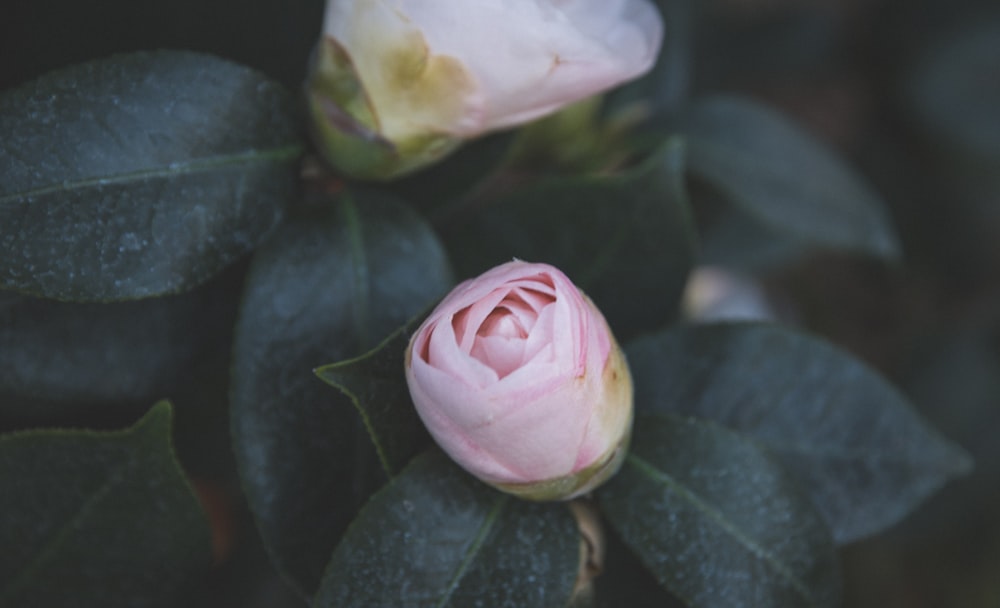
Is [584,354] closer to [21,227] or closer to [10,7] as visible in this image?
[21,227]

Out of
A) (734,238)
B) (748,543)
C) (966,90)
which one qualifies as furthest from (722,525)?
(966,90)

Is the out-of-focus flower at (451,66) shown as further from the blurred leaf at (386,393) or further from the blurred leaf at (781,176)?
the blurred leaf at (781,176)

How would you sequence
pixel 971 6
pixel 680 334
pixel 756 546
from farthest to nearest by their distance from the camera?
pixel 971 6 → pixel 680 334 → pixel 756 546

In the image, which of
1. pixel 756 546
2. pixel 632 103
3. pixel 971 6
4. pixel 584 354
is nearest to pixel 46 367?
pixel 584 354

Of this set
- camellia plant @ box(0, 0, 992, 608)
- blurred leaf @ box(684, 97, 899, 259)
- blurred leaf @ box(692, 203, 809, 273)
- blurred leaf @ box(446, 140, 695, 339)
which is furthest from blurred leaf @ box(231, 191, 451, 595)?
blurred leaf @ box(692, 203, 809, 273)

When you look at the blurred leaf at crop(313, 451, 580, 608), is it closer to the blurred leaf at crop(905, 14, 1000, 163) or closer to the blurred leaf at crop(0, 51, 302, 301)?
the blurred leaf at crop(0, 51, 302, 301)

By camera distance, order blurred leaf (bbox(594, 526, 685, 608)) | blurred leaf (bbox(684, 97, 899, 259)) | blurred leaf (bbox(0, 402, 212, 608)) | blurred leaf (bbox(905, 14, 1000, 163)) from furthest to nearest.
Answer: blurred leaf (bbox(905, 14, 1000, 163))
blurred leaf (bbox(684, 97, 899, 259))
blurred leaf (bbox(594, 526, 685, 608))
blurred leaf (bbox(0, 402, 212, 608))
